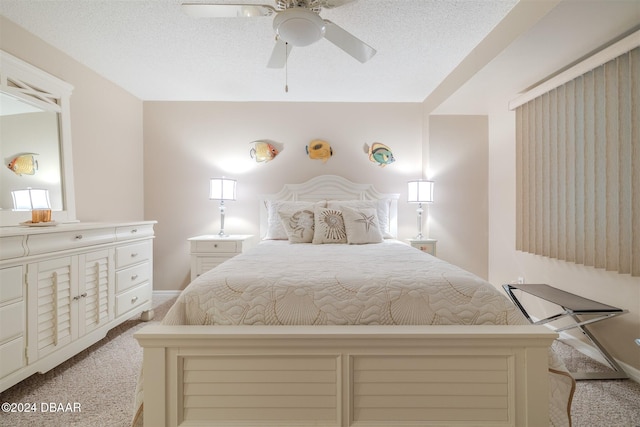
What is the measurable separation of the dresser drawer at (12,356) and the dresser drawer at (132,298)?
73 cm

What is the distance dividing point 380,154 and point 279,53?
193 centimetres

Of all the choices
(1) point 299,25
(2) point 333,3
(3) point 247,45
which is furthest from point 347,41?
(3) point 247,45

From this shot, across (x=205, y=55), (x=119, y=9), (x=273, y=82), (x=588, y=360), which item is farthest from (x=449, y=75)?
(x=119, y=9)

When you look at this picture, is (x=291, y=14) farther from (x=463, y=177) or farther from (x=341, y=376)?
(x=463, y=177)

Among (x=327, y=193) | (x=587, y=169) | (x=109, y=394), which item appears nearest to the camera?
(x=109, y=394)

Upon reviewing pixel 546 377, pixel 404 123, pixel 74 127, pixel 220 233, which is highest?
pixel 404 123

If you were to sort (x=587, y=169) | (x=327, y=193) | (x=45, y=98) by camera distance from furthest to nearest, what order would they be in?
1. (x=327, y=193)
2. (x=45, y=98)
3. (x=587, y=169)

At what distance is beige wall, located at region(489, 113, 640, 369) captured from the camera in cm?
180

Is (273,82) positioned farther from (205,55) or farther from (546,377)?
(546,377)

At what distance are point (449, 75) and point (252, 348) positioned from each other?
296 cm

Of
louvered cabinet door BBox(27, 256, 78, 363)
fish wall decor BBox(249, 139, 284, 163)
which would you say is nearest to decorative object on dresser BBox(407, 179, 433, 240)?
fish wall decor BBox(249, 139, 284, 163)

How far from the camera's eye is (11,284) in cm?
152

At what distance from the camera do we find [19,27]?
2.12m

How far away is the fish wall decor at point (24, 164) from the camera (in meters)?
1.99
